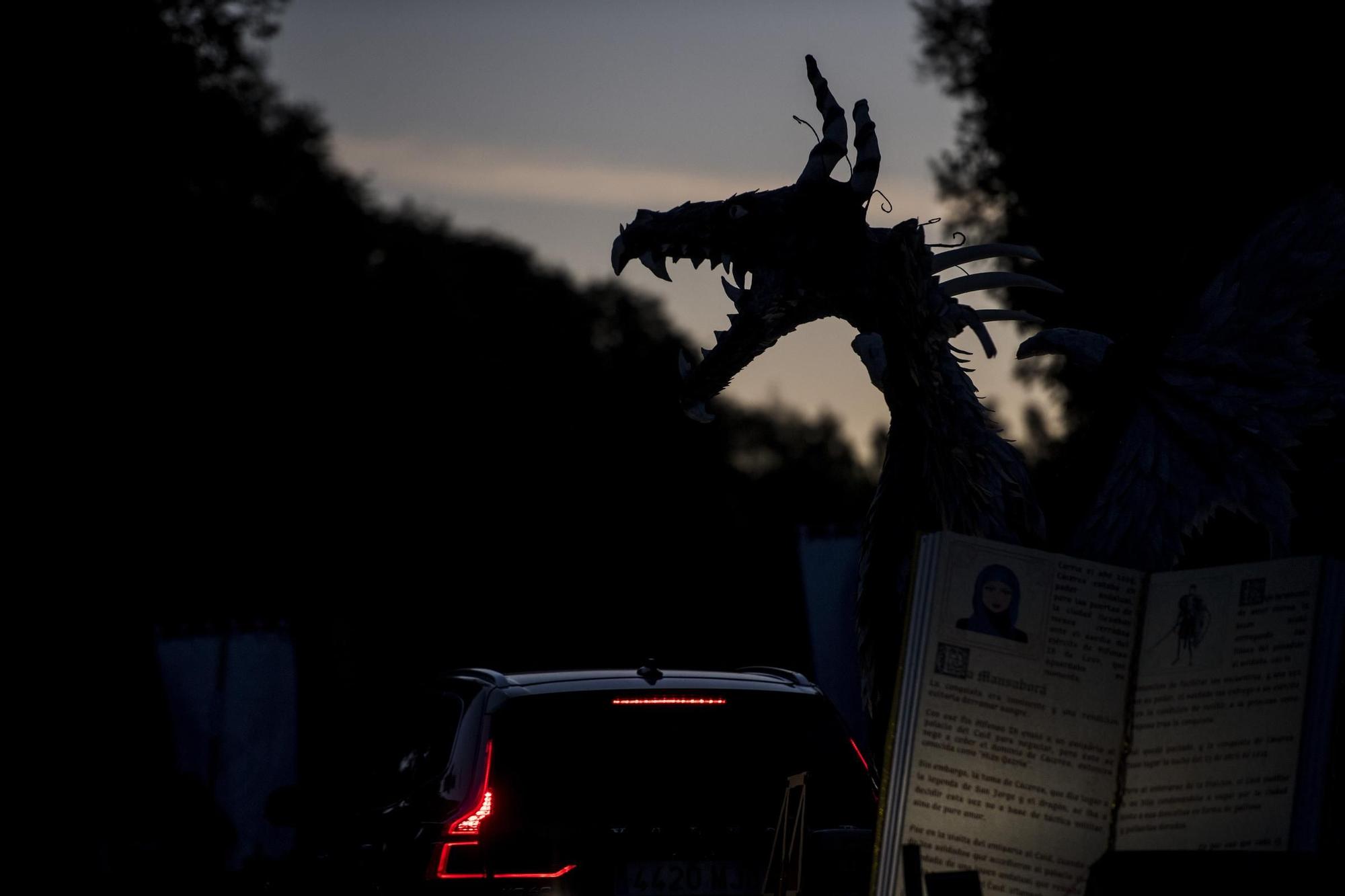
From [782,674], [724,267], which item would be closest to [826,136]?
[724,267]

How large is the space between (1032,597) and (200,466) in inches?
777

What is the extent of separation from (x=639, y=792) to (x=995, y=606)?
223cm

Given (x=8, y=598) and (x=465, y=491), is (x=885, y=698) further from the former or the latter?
(x=465, y=491)

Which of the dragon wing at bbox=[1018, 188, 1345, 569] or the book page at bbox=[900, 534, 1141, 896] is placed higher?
the dragon wing at bbox=[1018, 188, 1345, 569]

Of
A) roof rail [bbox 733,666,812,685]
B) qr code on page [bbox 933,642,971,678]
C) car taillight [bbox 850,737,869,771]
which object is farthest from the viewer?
roof rail [bbox 733,666,812,685]

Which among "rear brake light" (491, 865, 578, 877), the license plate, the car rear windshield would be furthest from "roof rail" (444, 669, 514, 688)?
the license plate

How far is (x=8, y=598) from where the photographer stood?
20000 millimetres

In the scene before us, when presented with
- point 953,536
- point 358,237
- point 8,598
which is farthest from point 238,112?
point 953,536

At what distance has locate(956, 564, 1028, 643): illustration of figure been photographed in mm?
4035

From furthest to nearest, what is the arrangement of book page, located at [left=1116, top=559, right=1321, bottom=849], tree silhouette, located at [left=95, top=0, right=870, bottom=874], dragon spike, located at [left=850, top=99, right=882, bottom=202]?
tree silhouette, located at [left=95, top=0, right=870, bottom=874] → dragon spike, located at [left=850, top=99, right=882, bottom=202] → book page, located at [left=1116, top=559, right=1321, bottom=849]

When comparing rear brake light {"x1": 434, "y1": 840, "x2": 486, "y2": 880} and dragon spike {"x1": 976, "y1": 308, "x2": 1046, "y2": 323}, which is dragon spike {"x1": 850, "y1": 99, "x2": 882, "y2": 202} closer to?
dragon spike {"x1": 976, "y1": 308, "x2": 1046, "y2": 323}

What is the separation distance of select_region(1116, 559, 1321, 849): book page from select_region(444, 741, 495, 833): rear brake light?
262 cm

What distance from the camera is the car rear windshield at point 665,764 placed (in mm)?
5926

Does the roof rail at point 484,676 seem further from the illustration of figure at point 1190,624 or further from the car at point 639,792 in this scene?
the illustration of figure at point 1190,624
